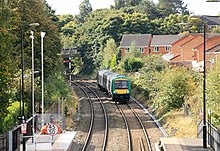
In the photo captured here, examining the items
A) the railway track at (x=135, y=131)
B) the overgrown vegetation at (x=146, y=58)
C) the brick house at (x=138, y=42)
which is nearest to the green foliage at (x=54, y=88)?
the railway track at (x=135, y=131)

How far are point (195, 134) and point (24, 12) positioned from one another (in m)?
18.3

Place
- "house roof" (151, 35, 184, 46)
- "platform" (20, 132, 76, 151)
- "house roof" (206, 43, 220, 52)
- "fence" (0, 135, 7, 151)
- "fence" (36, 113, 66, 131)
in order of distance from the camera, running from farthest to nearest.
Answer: "house roof" (151, 35, 184, 46) → "house roof" (206, 43, 220, 52) → "fence" (36, 113, 66, 131) → "platform" (20, 132, 76, 151) → "fence" (0, 135, 7, 151)

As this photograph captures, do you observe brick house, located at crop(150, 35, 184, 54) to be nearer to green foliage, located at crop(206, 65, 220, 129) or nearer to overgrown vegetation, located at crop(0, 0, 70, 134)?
overgrown vegetation, located at crop(0, 0, 70, 134)

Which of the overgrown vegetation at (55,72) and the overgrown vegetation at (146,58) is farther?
the overgrown vegetation at (146,58)

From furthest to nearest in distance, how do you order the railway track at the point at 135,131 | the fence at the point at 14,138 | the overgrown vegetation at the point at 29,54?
the overgrown vegetation at the point at 29,54
the railway track at the point at 135,131
the fence at the point at 14,138

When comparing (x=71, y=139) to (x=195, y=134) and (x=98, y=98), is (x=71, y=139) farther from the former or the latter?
(x=98, y=98)

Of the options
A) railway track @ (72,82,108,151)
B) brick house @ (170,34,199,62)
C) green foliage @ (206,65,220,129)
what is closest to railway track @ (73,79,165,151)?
railway track @ (72,82,108,151)

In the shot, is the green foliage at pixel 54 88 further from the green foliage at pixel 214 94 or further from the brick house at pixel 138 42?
the brick house at pixel 138 42

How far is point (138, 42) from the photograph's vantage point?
91.3 meters

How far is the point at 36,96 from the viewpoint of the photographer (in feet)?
109

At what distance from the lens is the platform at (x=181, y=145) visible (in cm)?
2212

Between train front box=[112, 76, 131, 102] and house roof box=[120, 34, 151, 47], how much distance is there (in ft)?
149

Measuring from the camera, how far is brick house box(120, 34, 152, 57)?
3575 inches

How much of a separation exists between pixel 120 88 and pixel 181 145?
2214cm
